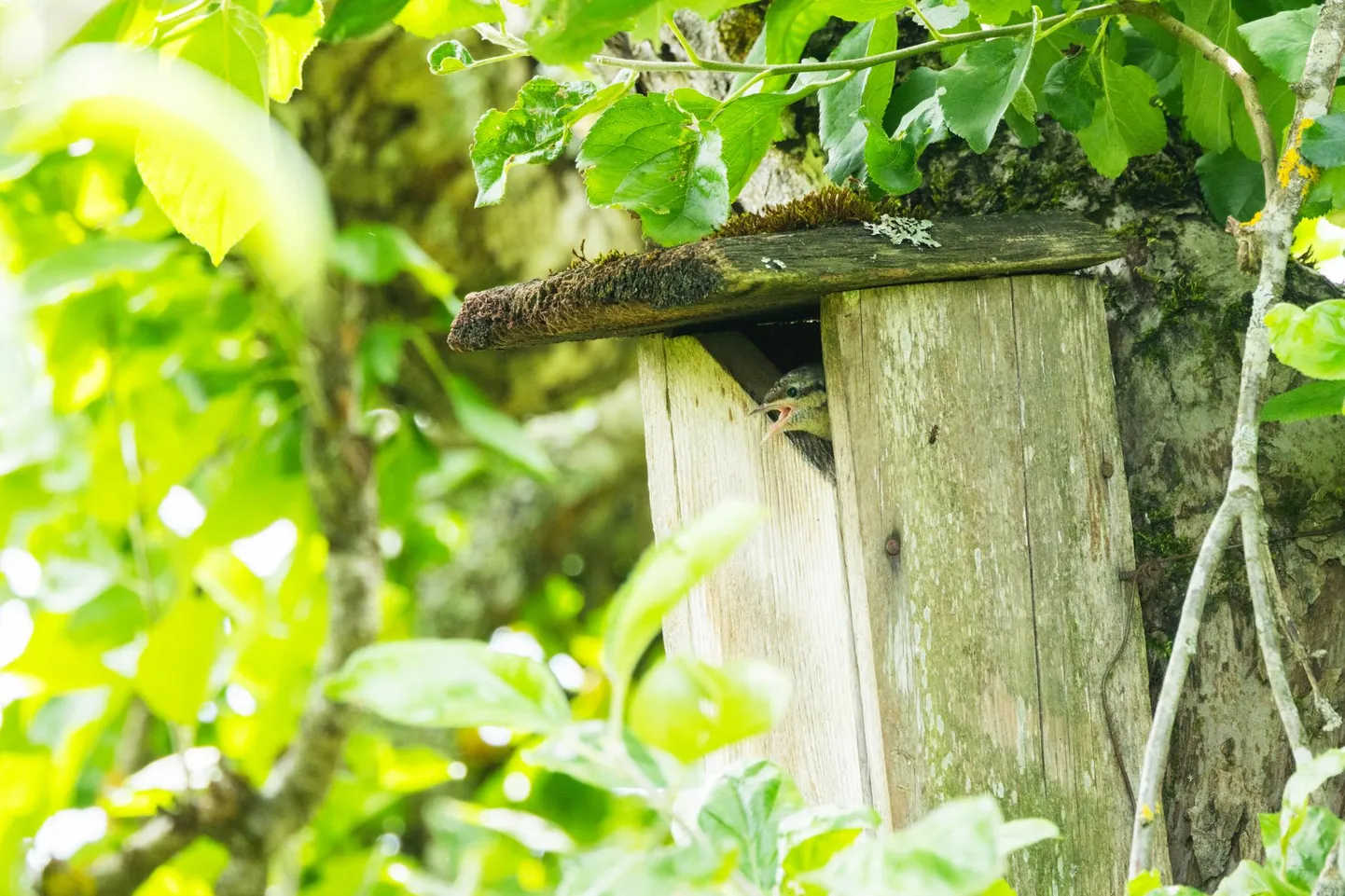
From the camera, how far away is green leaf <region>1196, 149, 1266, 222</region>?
4.01 feet

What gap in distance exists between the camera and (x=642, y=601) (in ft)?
1.54

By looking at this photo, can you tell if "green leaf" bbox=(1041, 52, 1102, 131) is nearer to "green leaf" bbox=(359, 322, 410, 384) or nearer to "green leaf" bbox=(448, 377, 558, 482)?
"green leaf" bbox=(448, 377, 558, 482)

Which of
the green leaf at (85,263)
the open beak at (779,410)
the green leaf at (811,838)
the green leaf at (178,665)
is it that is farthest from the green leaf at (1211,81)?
the green leaf at (178,665)

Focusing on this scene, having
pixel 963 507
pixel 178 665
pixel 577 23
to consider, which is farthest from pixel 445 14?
pixel 178 665

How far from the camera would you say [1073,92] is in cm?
108

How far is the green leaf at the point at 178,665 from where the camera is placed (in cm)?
230

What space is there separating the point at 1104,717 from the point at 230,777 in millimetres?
1953

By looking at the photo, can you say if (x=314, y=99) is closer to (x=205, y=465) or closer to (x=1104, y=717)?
(x=205, y=465)

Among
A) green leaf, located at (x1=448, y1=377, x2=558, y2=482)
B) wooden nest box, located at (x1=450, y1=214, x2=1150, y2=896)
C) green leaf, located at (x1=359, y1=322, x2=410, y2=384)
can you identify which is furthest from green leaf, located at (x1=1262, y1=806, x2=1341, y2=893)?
green leaf, located at (x1=359, y1=322, x2=410, y2=384)

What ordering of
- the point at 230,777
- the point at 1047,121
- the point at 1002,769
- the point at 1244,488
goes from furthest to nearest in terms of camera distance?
the point at 230,777 < the point at 1047,121 < the point at 1002,769 < the point at 1244,488

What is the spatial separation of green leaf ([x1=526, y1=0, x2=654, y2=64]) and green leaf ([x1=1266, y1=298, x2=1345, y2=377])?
447 millimetres

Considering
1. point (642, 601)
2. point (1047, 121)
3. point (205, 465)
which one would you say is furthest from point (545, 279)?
point (205, 465)

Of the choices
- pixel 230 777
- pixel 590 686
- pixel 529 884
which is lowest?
pixel 529 884

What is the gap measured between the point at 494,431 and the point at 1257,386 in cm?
179
